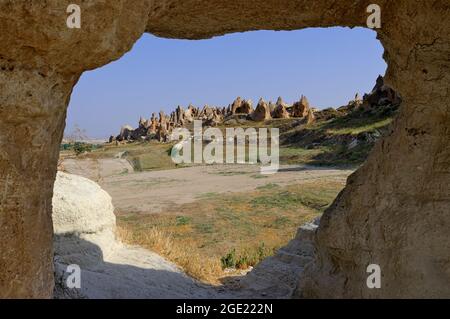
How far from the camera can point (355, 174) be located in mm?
4633

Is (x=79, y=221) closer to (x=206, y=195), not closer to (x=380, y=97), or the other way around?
(x=206, y=195)

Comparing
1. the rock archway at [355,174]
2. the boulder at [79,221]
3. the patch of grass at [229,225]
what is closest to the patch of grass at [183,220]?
the patch of grass at [229,225]

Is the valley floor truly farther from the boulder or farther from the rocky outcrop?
the boulder

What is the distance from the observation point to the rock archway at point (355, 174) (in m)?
2.73

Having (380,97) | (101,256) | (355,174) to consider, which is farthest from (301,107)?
(355,174)

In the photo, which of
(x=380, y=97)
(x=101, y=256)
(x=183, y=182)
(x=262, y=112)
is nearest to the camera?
(x=101, y=256)

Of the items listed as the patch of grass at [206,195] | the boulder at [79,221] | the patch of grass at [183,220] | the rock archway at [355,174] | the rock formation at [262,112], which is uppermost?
the rock formation at [262,112]

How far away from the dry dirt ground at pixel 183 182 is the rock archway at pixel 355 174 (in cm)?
1017

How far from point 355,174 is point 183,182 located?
667 inches

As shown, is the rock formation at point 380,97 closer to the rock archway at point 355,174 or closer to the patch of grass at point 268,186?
the patch of grass at point 268,186

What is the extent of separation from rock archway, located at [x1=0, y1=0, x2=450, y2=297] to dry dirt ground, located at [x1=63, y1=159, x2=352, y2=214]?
10.2m

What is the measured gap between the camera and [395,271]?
12.6ft
